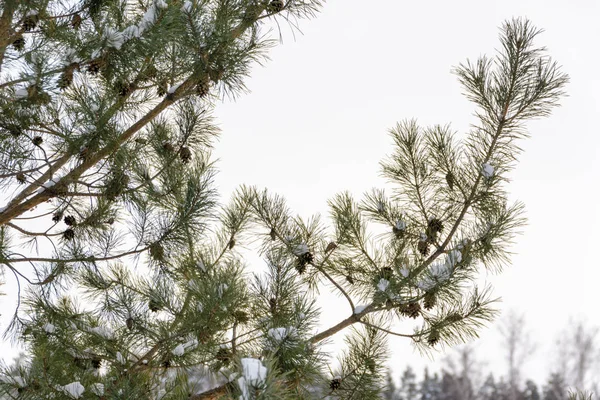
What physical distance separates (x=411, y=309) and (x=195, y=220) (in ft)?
3.30

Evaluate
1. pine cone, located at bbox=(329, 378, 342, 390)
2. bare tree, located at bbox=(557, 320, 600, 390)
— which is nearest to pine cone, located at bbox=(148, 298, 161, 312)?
pine cone, located at bbox=(329, 378, 342, 390)

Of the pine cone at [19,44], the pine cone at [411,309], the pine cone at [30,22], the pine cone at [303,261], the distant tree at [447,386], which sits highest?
the distant tree at [447,386]

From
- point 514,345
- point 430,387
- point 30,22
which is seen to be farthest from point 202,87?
point 430,387

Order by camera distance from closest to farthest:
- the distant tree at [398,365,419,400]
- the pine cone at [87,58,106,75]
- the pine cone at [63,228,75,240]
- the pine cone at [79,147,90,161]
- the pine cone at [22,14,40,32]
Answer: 1. the pine cone at [87,58,106,75]
2. the pine cone at [22,14,40,32]
3. the pine cone at [79,147,90,161]
4. the pine cone at [63,228,75,240]
5. the distant tree at [398,365,419,400]

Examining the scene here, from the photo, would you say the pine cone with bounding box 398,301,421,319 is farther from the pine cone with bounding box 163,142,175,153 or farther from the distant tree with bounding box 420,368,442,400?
the distant tree with bounding box 420,368,442,400

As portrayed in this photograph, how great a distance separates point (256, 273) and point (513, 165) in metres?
1.13

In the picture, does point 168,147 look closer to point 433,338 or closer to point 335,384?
point 335,384

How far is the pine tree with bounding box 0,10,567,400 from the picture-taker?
2.52 m

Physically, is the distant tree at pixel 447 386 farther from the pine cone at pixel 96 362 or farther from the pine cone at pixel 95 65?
the pine cone at pixel 95 65

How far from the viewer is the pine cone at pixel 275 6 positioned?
296 centimetres

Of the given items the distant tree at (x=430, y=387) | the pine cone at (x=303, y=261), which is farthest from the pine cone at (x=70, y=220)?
the distant tree at (x=430, y=387)

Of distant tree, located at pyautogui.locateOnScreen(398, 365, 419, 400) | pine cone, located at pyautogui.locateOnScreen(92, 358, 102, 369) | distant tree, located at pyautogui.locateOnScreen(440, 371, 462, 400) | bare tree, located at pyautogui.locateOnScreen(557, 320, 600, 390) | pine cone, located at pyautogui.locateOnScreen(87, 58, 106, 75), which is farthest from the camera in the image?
distant tree, located at pyautogui.locateOnScreen(398, 365, 419, 400)

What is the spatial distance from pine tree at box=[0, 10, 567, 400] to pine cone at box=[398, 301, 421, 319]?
0.01 meters

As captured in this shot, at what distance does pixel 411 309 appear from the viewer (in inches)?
101
